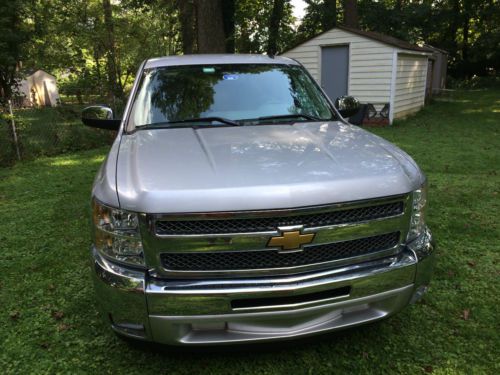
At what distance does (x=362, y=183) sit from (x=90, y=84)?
57.3 ft

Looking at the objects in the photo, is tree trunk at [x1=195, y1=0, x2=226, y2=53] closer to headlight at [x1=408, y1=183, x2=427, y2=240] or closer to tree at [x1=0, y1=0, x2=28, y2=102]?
tree at [x1=0, y1=0, x2=28, y2=102]

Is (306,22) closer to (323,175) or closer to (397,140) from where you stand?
(397,140)

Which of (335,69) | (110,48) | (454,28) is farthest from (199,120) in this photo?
(454,28)

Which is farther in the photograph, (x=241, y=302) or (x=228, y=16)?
(x=228, y=16)

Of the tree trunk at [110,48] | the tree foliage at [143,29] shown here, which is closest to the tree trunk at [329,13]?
the tree foliage at [143,29]

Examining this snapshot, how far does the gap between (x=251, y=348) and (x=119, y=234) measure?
926 mm

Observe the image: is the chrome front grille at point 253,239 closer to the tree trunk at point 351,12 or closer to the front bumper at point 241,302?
the front bumper at point 241,302

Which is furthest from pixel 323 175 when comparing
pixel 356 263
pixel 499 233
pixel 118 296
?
pixel 499 233

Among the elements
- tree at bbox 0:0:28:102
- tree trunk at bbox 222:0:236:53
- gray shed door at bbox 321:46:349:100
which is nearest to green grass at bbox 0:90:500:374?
tree at bbox 0:0:28:102

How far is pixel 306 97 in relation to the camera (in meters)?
3.78

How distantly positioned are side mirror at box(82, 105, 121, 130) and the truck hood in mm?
904

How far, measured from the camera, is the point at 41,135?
385 inches

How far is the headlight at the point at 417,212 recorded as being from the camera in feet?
8.02

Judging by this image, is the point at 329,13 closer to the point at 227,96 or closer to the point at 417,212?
the point at 227,96
